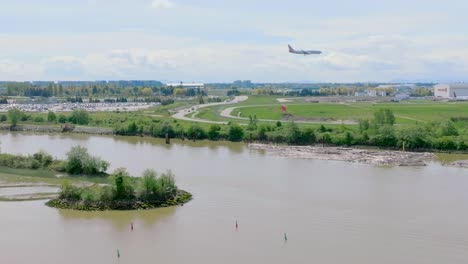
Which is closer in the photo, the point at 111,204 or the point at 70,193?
the point at 111,204

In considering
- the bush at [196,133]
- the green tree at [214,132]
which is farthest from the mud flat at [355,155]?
the bush at [196,133]

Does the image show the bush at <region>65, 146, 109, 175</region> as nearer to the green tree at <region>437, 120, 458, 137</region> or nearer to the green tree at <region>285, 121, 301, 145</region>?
the green tree at <region>285, 121, 301, 145</region>

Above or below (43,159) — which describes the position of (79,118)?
above

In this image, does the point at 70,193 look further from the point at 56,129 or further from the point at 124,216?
the point at 56,129

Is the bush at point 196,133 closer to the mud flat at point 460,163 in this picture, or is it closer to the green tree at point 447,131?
the green tree at point 447,131

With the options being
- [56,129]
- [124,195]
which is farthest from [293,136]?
[56,129]

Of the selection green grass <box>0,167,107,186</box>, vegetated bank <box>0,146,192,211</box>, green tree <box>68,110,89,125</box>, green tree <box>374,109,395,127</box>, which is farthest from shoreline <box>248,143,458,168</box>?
green tree <box>68,110,89,125</box>

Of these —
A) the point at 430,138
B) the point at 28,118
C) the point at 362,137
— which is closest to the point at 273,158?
the point at 362,137

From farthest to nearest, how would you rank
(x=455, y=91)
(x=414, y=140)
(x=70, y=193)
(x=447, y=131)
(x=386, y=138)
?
(x=455, y=91), (x=447, y=131), (x=386, y=138), (x=414, y=140), (x=70, y=193)
